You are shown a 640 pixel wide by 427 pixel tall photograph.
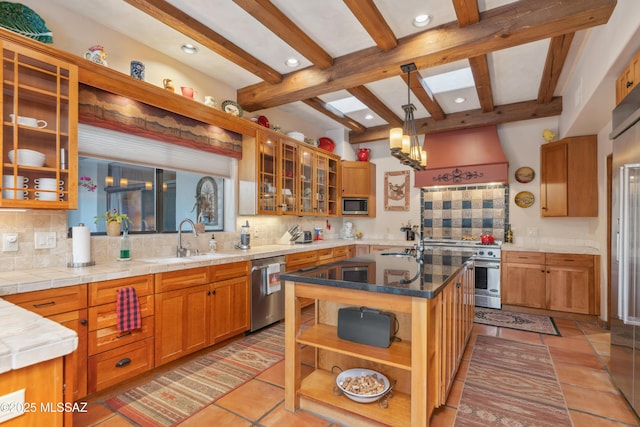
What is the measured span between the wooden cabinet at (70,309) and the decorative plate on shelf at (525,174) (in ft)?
18.4

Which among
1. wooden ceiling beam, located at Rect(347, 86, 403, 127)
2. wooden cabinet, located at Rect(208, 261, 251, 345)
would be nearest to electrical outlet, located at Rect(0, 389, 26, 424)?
wooden cabinet, located at Rect(208, 261, 251, 345)

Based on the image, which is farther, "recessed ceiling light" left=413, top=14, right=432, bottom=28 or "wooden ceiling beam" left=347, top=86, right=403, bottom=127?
"wooden ceiling beam" left=347, top=86, right=403, bottom=127

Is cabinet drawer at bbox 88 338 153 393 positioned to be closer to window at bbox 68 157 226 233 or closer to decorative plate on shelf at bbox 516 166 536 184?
window at bbox 68 157 226 233

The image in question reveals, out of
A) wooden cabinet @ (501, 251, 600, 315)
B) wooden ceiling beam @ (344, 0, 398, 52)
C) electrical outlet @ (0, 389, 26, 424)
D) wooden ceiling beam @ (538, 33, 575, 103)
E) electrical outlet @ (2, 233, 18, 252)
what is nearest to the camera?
electrical outlet @ (0, 389, 26, 424)

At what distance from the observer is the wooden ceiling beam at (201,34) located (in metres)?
2.40

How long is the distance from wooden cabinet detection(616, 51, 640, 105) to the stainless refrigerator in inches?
3.7

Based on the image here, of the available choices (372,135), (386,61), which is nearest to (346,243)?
(372,135)

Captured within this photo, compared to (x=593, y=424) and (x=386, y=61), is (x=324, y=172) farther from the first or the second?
(x=593, y=424)

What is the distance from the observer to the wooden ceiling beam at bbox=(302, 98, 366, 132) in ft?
14.8

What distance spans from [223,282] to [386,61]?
2.65 m

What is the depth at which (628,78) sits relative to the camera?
2.21 meters

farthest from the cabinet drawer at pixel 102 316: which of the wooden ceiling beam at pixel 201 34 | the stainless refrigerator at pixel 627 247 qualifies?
the stainless refrigerator at pixel 627 247

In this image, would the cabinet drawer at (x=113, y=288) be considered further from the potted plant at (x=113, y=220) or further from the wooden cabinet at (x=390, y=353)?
the wooden cabinet at (x=390, y=353)

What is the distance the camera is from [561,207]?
4371 mm
